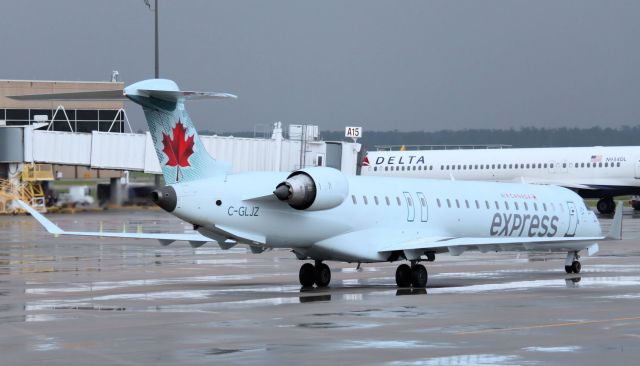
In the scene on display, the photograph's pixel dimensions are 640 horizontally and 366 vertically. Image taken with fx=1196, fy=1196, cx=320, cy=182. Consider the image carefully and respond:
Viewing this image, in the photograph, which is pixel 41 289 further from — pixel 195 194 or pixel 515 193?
pixel 515 193

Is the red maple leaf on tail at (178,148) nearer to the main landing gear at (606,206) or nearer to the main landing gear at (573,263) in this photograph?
the main landing gear at (573,263)

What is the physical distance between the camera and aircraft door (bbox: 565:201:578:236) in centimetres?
3212

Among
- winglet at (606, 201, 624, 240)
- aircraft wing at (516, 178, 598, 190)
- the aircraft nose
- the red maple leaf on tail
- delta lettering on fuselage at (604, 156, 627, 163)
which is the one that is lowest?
aircraft wing at (516, 178, 598, 190)

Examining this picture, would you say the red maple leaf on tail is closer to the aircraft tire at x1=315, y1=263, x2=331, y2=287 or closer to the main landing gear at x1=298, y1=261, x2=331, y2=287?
the main landing gear at x1=298, y1=261, x2=331, y2=287

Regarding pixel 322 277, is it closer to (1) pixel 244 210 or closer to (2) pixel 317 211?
(2) pixel 317 211

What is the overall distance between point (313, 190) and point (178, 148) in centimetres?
295

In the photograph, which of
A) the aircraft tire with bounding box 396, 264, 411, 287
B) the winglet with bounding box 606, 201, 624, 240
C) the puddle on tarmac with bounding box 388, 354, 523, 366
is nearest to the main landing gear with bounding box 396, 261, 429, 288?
the aircraft tire with bounding box 396, 264, 411, 287

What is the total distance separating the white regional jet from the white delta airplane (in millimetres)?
37796

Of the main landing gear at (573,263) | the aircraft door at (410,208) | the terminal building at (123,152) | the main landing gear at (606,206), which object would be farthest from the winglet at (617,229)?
the main landing gear at (606,206)

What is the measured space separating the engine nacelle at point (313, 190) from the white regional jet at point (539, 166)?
41.7 meters

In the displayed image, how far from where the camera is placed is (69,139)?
6303cm

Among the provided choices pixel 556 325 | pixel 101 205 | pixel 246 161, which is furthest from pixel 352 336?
pixel 246 161

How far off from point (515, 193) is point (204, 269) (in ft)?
28.0

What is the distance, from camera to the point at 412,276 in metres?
26.5
